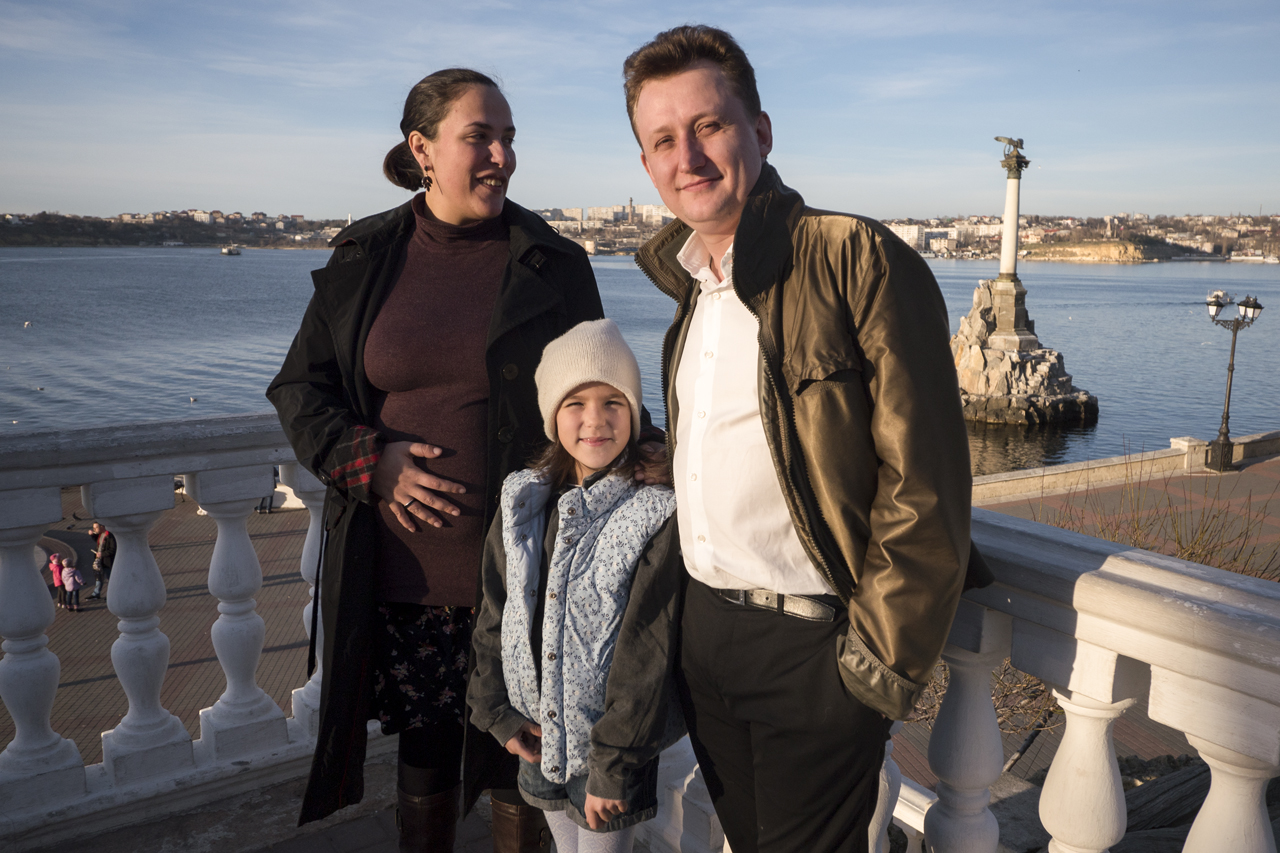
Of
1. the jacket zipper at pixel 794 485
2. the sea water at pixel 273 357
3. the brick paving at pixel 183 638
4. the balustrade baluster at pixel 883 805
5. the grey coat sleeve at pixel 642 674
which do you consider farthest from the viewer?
the sea water at pixel 273 357

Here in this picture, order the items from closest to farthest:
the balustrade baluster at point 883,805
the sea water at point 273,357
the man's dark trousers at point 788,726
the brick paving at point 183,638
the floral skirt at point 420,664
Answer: the man's dark trousers at point 788,726 < the balustrade baluster at point 883,805 < the floral skirt at point 420,664 < the brick paving at point 183,638 < the sea water at point 273,357

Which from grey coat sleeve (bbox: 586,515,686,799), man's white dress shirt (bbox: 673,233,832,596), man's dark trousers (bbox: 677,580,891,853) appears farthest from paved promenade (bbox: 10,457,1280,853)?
man's white dress shirt (bbox: 673,233,832,596)

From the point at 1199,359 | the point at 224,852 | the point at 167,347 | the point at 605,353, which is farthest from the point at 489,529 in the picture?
the point at 1199,359

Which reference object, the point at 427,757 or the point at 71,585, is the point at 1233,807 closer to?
the point at 427,757

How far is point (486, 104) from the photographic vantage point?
7.83 ft

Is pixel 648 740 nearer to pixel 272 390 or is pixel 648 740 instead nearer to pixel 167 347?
pixel 272 390

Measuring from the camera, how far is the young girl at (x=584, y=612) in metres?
1.99

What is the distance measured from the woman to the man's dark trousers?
849 mm

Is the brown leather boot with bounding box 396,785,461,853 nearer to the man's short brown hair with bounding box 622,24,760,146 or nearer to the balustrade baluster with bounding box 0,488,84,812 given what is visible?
the balustrade baluster with bounding box 0,488,84,812

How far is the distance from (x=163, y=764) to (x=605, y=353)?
215 centimetres

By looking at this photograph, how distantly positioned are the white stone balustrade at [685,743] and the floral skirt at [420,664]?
24.1 inches

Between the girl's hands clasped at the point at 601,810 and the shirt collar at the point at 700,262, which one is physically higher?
the shirt collar at the point at 700,262

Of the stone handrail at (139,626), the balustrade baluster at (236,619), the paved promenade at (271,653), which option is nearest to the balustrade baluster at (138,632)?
the stone handrail at (139,626)

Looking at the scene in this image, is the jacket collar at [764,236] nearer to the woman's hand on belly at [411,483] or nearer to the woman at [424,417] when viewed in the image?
the woman at [424,417]
